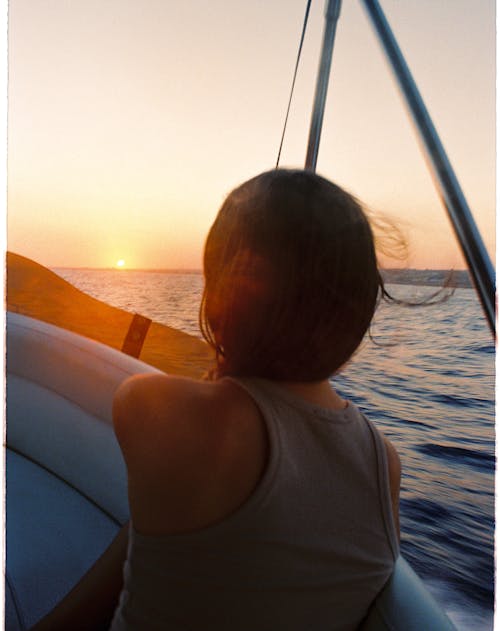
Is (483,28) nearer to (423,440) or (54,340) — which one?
(54,340)

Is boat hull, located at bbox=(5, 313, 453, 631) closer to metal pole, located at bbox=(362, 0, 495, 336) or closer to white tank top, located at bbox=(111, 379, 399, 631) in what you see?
Result: white tank top, located at bbox=(111, 379, 399, 631)

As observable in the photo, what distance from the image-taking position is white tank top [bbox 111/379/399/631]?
1.55 ft

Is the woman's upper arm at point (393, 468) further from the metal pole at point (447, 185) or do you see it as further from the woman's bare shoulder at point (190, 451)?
the metal pole at point (447, 185)

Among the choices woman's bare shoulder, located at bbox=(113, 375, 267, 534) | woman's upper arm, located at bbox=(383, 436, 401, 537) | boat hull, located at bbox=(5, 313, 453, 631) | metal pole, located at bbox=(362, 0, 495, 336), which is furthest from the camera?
boat hull, located at bbox=(5, 313, 453, 631)

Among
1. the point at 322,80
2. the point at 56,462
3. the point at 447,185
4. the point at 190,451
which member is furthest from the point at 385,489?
the point at 56,462

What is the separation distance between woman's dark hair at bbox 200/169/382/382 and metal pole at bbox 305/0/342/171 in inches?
29.1

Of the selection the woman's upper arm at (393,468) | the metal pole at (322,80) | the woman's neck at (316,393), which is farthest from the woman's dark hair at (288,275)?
the metal pole at (322,80)

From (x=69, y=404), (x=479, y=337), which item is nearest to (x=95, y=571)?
(x=69, y=404)

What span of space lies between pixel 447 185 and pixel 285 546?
2.23ft

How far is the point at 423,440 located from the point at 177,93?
1828 mm

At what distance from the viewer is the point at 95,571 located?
2.43ft

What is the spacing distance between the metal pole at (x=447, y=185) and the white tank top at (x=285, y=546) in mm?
407

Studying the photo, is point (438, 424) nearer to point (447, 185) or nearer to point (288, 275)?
point (447, 185)

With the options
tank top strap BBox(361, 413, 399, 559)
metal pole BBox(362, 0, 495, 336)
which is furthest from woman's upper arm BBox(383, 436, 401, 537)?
metal pole BBox(362, 0, 495, 336)
